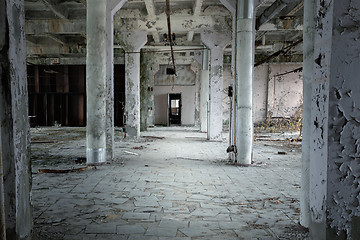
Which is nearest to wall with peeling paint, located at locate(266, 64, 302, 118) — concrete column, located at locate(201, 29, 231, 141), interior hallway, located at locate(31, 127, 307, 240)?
concrete column, located at locate(201, 29, 231, 141)

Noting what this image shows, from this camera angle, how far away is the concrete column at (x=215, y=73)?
483 inches

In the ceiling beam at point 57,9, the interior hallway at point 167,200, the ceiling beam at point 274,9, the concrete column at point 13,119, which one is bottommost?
the interior hallway at point 167,200

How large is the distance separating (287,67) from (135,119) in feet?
47.6

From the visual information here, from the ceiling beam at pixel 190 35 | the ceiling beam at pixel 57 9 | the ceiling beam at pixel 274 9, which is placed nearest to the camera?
the ceiling beam at pixel 274 9

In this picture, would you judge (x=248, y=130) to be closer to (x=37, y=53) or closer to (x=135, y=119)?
(x=135, y=119)

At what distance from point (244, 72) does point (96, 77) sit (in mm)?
3824

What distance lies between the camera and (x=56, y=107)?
22.4 m

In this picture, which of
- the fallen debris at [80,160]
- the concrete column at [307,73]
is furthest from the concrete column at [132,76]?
the concrete column at [307,73]

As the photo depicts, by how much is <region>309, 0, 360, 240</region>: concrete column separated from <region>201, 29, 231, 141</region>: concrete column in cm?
1058

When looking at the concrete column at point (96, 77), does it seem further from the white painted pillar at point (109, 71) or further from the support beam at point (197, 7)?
the support beam at point (197, 7)

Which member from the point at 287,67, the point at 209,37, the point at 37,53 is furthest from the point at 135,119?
the point at 287,67

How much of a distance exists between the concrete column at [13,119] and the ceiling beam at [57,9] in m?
8.44

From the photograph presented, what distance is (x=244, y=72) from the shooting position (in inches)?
284

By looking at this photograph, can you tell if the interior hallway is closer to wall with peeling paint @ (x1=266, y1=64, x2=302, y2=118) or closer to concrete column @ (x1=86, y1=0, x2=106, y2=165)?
concrete column @ (x1=86, y1=0, x2=106, y2=165)
